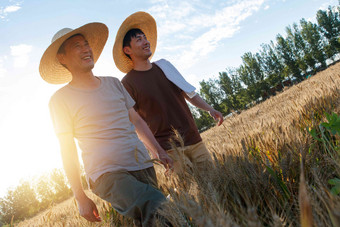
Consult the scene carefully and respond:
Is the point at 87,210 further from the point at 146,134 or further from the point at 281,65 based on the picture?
the point at 281,65

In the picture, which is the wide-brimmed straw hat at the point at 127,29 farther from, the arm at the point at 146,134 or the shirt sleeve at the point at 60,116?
the shirt sleeve at the point at 60,116

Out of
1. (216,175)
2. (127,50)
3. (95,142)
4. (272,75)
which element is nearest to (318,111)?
(216,175)

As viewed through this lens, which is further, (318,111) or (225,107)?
(225,107)

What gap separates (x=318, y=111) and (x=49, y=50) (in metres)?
2.88

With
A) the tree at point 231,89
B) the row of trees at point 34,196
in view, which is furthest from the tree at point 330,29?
the row of trees at point 34,196

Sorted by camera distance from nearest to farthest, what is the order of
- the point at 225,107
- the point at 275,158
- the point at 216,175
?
1. the point at 216,175
2. the point at 275,158
3. the point at 225,107

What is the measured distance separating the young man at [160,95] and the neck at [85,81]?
0.85 m

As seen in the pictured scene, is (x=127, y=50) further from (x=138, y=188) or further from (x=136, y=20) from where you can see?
(x=138, y=188)

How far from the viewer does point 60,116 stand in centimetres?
213

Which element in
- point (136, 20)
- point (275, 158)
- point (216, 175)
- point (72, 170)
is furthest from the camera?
point (136, 20)

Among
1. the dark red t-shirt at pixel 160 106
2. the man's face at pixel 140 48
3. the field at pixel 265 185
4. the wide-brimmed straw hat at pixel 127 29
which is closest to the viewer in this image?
the field at pixel 265 185

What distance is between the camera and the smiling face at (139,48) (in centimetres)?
333

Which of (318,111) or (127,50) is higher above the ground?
(127,50)

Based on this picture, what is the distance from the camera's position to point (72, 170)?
83.0 inches
